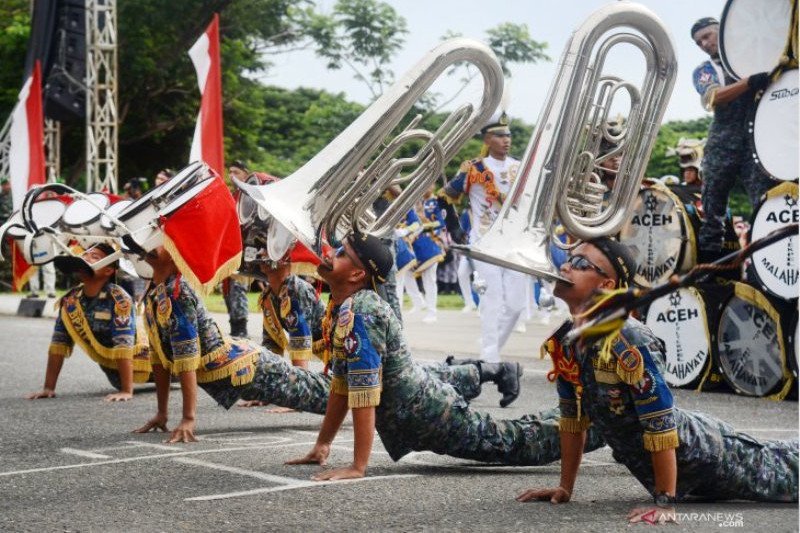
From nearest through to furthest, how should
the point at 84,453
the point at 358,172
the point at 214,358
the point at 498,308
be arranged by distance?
1. the point at 358,172
2. the point at 84,453
3. the point at 214,358
4. the point at 498,308

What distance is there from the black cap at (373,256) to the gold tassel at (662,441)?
152 cm

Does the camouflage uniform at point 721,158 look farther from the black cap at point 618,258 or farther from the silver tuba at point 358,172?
the black cap at point 618,258

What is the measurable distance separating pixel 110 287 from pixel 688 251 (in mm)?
4227

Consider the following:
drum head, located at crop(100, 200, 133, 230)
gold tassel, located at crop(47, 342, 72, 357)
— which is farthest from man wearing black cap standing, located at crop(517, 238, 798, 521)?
gold tassel, located at crop(47, 342, 72, 357)

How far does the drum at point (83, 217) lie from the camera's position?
7051mm

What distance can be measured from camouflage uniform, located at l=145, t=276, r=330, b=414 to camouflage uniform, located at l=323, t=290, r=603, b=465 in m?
1.38

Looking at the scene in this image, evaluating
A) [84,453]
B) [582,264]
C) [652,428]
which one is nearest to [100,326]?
[84,453]

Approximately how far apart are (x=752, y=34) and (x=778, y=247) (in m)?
1.46

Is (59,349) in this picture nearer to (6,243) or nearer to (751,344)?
(6,243)

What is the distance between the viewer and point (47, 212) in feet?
24.2

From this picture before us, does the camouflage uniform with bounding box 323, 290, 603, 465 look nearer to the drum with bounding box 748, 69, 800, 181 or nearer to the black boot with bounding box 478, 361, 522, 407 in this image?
the black boot with bounding box 478, 361, 522, 407

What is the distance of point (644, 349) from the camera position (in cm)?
475

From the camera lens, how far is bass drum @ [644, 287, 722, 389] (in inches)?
372

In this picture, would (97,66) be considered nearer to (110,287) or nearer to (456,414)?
(110,287)
